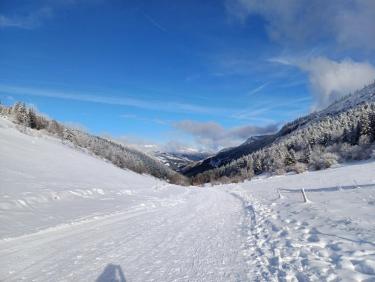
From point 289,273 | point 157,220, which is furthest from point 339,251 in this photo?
point 157,220

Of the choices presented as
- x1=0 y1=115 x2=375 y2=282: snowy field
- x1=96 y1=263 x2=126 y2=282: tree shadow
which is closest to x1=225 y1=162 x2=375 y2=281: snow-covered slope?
x1=0 y1=115 x2=375 y2=282: snowy field

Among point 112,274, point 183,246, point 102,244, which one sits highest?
point 102,244

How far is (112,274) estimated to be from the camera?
25.7 ft

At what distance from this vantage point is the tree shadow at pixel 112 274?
7.46 metres

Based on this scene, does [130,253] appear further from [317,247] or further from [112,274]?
[317,247]

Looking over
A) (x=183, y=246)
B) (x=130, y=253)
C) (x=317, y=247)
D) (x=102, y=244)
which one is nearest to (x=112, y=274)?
(x=130, y=253)

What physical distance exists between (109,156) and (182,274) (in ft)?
399

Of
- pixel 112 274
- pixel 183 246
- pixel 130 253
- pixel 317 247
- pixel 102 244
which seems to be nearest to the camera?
pixel 112 274

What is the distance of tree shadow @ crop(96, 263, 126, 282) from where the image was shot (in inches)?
294

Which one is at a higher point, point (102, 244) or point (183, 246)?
point (102, 244)

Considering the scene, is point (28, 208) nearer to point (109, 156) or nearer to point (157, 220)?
point (157, 220)

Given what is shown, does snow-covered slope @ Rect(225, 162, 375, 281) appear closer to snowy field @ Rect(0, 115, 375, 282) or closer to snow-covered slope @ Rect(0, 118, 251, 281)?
snowy field @ Rect(0, 115, 375, 282)

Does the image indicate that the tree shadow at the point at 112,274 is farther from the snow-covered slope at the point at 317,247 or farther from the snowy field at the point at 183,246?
the snow-covered slope at the point at 317,247

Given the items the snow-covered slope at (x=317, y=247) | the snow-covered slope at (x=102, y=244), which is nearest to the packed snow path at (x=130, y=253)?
the snow-covered slope at (x=102, y=244)
